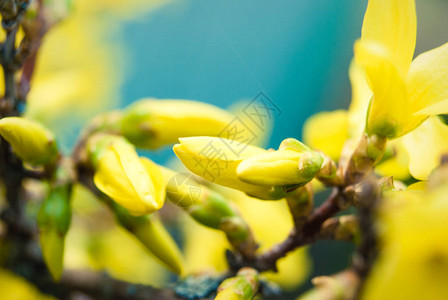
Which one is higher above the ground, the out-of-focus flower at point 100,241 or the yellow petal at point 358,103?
the yellow petal at point 358,103

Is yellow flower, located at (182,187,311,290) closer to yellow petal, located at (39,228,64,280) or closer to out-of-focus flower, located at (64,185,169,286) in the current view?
out-of-focus flower, located at (64,185,169,286)

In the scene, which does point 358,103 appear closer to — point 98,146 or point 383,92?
point 383,92

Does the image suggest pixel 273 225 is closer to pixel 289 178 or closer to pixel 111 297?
pixel 111 297

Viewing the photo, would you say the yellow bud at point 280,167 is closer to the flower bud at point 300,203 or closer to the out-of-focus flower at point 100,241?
the flower bud at point 300,203

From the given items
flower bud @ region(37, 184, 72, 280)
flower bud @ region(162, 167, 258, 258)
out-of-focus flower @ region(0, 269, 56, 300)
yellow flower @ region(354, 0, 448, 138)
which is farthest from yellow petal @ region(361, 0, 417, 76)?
out-of-focus flower @ region(0, 269, 56, 300)

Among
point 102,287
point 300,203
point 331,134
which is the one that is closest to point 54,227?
point 102,287

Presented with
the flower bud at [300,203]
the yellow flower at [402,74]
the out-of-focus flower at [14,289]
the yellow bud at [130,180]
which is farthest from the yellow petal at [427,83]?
the out-of-focus flower at [14,289]
